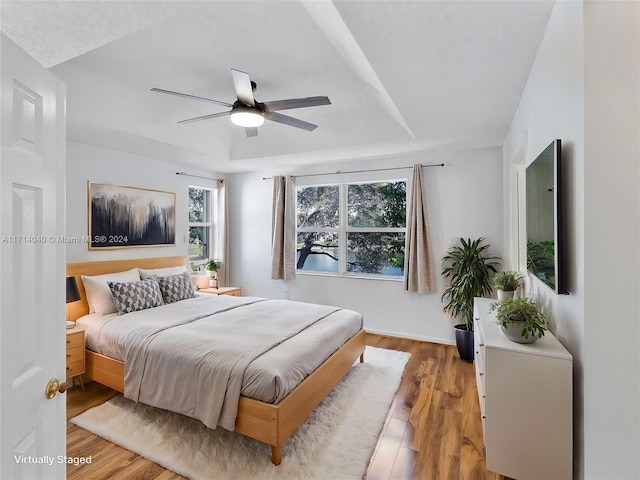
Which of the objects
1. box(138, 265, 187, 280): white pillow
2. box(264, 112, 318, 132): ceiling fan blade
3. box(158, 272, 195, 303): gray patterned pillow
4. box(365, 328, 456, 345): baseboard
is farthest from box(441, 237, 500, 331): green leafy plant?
box(138, 265, 187, 280): white pillow

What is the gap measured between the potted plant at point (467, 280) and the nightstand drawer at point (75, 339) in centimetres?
373

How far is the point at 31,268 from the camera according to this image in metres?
1.00

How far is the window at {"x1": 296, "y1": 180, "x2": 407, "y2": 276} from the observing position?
4535 millimetres

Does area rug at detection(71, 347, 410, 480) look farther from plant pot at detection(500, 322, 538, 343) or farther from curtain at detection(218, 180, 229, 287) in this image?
curtain at detection(218, 180, 229, 287)

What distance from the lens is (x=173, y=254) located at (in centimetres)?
459

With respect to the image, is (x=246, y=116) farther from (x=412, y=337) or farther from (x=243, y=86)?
(x=412, y=337)

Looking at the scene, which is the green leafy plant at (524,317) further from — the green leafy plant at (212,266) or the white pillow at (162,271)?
the green leafy plant at (212,266)

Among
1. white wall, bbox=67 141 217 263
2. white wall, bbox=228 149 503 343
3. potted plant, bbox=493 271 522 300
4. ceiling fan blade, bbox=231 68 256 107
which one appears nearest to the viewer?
ceiling fan blade, bbox=231 68 256 107

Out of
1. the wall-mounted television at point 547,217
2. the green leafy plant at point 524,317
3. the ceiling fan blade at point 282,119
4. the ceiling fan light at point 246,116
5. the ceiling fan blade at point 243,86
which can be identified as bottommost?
the green leafy plant at point 524,317

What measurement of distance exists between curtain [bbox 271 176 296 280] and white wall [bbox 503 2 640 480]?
396 cm

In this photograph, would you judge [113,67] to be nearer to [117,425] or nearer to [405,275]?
[117,425]

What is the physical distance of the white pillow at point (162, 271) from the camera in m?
3.83

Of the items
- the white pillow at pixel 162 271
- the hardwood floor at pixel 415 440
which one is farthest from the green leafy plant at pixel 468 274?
the white pillow at pixel 162 271

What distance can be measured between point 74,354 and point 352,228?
136 inches
